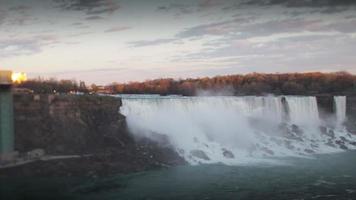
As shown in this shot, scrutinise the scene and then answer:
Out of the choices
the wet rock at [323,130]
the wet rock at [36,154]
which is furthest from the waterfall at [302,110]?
the wet rock at [36,154]

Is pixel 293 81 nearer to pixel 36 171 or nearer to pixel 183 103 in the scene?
pixel 183 103

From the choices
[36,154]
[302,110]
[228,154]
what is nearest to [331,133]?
[302,110]

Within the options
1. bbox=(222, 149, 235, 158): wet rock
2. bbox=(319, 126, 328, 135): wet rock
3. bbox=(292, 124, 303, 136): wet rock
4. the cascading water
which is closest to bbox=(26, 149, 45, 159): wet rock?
the cascading water

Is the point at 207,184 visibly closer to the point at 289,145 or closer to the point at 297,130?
the point at 289,145

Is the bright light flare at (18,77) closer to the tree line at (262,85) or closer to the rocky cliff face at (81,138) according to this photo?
the rocky cliff face at (81,138)

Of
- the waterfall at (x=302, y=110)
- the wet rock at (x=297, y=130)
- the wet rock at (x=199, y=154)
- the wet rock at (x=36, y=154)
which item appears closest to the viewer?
the wet rock at (x=36, y=154)
